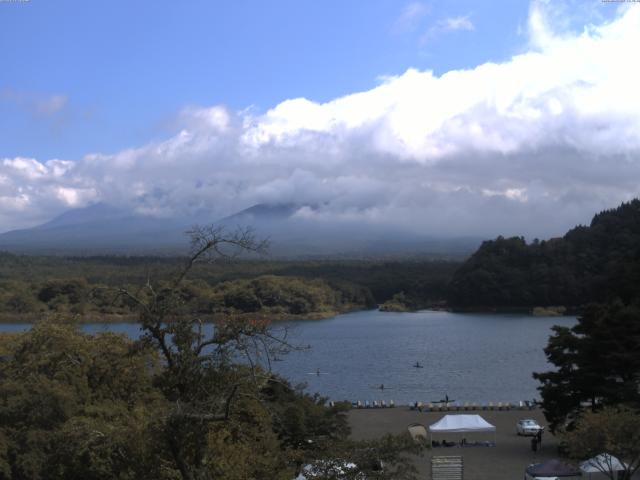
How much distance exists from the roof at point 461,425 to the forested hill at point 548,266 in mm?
45378

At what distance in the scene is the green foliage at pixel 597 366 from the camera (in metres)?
14.2

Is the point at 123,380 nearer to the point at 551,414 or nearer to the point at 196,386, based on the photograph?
the point at 196,386

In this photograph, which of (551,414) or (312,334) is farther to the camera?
(312,334)

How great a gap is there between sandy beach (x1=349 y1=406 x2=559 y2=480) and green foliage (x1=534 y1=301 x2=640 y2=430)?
103cm

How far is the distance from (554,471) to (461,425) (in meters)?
5.02

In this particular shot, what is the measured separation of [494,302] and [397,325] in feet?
48.0

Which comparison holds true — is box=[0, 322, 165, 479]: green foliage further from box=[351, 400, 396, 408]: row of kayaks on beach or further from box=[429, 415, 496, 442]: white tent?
box=[351, 400, 396, 408]: row of kayaks on beach

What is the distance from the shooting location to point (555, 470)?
1095 centimetres

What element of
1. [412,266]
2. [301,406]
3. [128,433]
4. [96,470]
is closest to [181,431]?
[128,433]

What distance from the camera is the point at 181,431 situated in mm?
5160

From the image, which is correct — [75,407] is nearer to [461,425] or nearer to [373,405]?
[461,425]

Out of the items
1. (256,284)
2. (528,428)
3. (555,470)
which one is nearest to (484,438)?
(528,428)

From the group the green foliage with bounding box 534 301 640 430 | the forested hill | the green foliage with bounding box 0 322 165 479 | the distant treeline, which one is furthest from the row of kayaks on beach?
the forested hill

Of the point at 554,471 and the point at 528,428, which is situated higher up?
the point at 554,471
